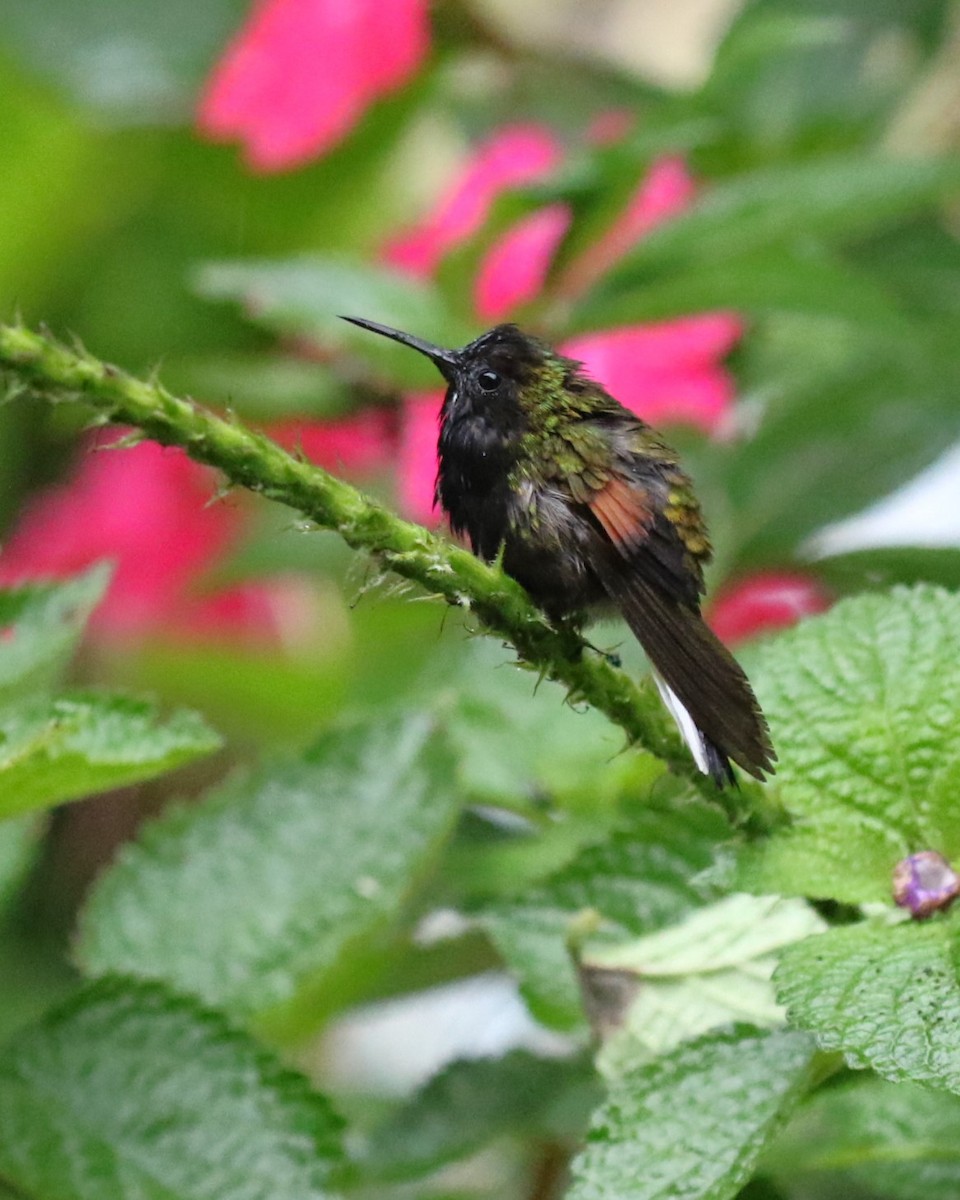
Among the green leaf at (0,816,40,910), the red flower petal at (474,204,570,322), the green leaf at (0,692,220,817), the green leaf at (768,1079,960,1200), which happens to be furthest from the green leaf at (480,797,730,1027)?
the red flower petal at (474,204,570,322)

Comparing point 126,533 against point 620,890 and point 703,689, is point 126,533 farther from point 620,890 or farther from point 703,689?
point 703,689

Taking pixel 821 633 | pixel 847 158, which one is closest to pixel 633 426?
pixel 821 633

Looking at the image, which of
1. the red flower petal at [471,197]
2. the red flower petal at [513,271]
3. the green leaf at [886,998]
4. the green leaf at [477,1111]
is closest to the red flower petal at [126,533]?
the red flower petal at [471,197]

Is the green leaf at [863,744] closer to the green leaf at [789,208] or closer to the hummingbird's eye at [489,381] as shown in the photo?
the hummingbird's eye at [489,381]

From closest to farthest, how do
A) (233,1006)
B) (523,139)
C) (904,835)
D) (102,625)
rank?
(904,835) → (233,1006) → (523,139) → (102,625)

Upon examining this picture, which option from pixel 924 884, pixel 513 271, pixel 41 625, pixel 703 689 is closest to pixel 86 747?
pixel 41 625

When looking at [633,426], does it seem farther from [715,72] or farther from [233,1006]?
[715,72]

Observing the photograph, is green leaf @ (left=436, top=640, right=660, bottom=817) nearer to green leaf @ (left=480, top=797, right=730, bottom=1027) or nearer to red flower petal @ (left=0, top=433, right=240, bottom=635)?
green leaf @ (left=480, top=797, right=730, bottom=1027)
